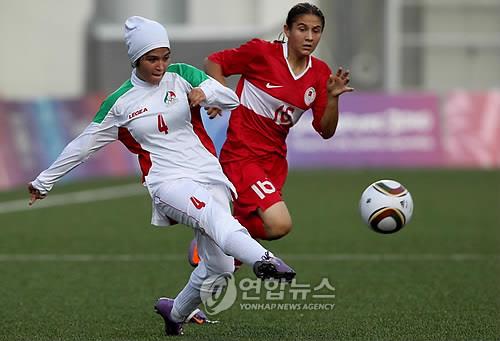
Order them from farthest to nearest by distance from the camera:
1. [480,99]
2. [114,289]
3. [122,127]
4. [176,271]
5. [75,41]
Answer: [75,41], [480,99], [176,271], [114,289], [122,127]

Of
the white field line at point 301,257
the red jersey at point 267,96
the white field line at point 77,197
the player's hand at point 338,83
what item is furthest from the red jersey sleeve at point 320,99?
the white field line at point 77,197

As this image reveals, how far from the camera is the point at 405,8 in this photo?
3488 cm

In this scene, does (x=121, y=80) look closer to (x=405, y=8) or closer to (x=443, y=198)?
(x=405, y=8)

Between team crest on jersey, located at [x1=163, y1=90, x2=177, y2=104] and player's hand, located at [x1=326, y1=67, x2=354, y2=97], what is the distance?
3.94 ft

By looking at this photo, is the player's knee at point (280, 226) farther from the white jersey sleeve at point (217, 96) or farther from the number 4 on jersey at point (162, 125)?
the number 4 on jersey at point (162, 125)

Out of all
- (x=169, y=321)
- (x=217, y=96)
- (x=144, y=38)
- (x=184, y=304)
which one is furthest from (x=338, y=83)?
(x=169, y=321)

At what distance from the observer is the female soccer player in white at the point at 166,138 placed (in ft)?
25.2

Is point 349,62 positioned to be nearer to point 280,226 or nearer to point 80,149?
point 280,226

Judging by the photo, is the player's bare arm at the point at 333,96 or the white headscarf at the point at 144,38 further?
the player's bare arm at the point at 333,96

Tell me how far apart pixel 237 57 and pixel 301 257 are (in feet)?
14.2

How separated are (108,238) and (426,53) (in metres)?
21.6

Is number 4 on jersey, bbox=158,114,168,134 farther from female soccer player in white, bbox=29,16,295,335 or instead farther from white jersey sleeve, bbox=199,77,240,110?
white jersey sleeve, bbox=199,77,240,110

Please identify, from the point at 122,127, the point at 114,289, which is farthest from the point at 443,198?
the point at 122,127

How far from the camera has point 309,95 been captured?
8883mm
